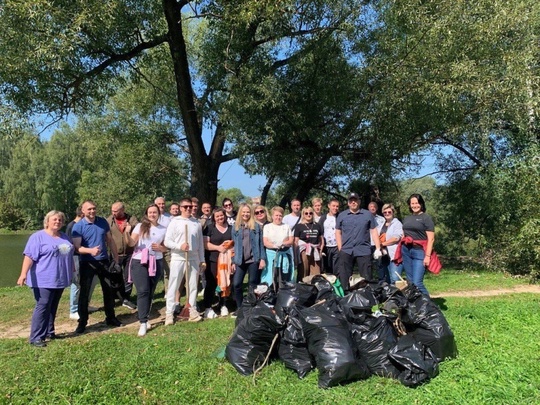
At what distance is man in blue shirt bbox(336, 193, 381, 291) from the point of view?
20.8ft

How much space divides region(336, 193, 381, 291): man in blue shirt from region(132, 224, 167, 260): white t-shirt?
2.71 meters

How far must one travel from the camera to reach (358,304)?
4.62 meters

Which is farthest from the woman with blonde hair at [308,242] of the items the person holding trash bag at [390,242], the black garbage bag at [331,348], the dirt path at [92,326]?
the black garbage bag at [331,348]

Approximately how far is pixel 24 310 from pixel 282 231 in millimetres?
4895

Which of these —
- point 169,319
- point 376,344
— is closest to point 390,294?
point 376,344

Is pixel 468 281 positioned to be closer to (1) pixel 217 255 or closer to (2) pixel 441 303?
(2) pixel 441 303

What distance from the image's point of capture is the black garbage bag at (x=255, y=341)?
171 inches

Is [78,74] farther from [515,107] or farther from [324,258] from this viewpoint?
[515,107]

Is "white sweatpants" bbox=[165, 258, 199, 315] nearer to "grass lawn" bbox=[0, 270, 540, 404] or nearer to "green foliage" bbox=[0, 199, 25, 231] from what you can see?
"grass lawn" bbox=[0, 270, 540, 404]

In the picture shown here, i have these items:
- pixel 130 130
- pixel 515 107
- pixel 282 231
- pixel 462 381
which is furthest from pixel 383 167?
pixel 130 130

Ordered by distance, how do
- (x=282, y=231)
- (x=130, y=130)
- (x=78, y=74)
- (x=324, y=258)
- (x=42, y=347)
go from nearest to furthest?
1. (x=42, y=347)
2. (x=282, y=231)
3. (x=324, y=258)
4. (x=78, y=74)
5. (x=130, y=130)

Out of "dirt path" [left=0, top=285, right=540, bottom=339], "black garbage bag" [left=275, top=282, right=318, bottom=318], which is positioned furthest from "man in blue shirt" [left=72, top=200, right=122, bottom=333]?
"black garbage bag" [left=275, top=282, right=318, bottom=318]

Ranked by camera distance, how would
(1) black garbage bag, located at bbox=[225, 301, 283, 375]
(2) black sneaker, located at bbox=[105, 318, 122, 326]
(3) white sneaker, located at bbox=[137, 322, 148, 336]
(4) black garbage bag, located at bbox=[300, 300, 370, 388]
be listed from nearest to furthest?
1. (4) black garbage bag, located at bbox=[300, 300, 370, 388]
2. (1) black garbage bag, located at bbox=[225, 301, 283, 375]
3. (3) white sneaker, located at bbox=[137, 322, 148, 336]
4. (2) black sneaker, located at bbox=[105, 318, 122, 326]

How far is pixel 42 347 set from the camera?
5.01 metres
